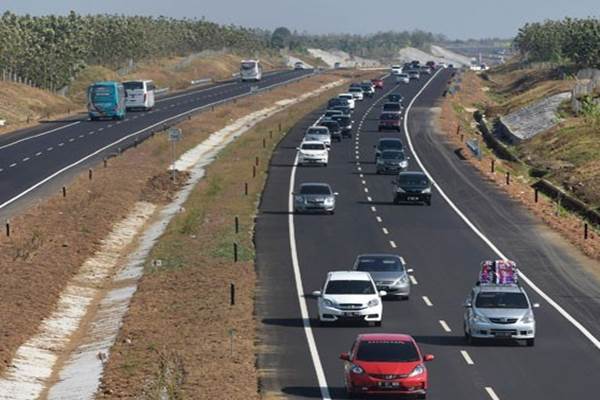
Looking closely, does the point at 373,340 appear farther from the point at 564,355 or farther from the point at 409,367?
the point at 564,355

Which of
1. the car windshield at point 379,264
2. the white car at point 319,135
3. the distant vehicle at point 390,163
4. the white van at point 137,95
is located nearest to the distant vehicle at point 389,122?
the white car at point 319,135

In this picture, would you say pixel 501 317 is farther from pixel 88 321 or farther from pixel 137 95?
pixel 137 95

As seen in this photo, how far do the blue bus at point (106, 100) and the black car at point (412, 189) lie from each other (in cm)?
5640

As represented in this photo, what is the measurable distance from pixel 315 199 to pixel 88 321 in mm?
23755

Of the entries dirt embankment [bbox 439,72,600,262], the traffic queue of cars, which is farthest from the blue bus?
the traffic queue of cars

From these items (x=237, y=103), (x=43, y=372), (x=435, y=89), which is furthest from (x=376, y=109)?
(x=43, y=372)

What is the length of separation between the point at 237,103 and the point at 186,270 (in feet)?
338

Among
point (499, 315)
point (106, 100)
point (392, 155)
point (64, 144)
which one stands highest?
point (499, 315)

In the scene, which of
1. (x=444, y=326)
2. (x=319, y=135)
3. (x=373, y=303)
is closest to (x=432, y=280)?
(x=444, y=326)

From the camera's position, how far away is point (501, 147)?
388ft

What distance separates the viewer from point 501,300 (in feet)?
133

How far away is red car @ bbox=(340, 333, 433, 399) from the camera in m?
32.3

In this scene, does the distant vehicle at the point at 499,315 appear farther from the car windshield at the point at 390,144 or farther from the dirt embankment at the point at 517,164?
the car windshield at the point at 390,144

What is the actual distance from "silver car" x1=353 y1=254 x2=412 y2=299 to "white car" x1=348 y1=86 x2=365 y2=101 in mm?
120627
